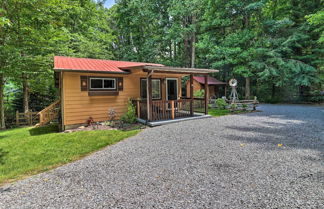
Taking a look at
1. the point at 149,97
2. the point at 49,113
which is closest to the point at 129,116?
the point at 149,97

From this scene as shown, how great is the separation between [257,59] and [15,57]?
17653mm

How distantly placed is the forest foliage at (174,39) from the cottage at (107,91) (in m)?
2.41

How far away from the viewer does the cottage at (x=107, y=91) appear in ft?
23.6

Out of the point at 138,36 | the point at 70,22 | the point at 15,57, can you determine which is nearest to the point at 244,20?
the point at 138,36

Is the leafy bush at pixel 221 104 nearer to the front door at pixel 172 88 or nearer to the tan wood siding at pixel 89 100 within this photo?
the front door at pixel 172 88

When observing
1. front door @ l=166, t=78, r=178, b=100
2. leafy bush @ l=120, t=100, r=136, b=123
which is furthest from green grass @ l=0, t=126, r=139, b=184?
front door @ l=166, t=78, r=178, b=100

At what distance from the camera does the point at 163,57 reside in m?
23.1

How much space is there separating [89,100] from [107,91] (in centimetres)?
91

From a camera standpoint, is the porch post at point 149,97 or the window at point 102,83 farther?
the window at point 102,83

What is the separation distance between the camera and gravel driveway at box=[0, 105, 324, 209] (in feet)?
7.75

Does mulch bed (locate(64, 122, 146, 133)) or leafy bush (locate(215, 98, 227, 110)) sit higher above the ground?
leafy bush (locate(215, 98, 227, 110))

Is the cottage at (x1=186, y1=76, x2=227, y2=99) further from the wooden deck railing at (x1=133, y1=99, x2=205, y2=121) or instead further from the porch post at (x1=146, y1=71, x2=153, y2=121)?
the porch post at (x1=146, y1=71, x2=153, y2=121)

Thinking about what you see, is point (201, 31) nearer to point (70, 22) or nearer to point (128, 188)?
point (70, 22)

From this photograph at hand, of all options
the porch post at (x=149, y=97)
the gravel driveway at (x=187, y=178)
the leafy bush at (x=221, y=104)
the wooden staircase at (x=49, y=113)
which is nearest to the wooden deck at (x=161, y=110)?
the porch post at (x=149, y=97)
